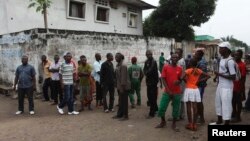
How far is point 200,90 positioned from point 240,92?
1.03m

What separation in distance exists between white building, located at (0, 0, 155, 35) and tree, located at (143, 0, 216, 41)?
1.75 m

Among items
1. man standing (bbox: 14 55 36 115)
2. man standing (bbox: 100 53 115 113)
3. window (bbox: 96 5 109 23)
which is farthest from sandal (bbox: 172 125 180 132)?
window (bbox: 96 5 109 23)

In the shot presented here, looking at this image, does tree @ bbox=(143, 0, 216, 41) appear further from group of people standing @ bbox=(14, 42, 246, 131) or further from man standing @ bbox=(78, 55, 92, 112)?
man standing @ bbox=(78, 55, 92, 112)

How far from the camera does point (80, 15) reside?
20.7m

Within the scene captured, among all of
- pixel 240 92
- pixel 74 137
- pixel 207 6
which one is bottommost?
pixel 74 137

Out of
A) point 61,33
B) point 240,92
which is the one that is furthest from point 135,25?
point 240,92

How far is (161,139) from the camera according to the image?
7.34 m

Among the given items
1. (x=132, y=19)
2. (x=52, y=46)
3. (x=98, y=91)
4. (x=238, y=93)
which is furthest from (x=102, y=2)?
(x=238, y=93)

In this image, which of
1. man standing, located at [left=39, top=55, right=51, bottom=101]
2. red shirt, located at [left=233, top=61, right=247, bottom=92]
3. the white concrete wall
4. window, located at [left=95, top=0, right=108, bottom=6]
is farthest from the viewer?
window, located at [left=95, top=0, right=108, bottom=6]

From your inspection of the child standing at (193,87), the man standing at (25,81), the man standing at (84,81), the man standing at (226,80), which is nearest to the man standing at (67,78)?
the man standing at (84,81)

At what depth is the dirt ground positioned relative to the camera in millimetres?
7594

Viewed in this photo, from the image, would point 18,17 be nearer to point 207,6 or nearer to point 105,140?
point 105,140

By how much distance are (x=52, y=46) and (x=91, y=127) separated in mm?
5608

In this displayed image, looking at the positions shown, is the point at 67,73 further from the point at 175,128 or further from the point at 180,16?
the point at 180,16
